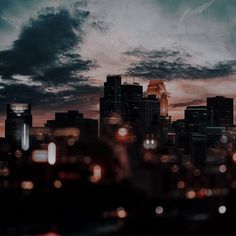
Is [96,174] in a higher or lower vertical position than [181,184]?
higher

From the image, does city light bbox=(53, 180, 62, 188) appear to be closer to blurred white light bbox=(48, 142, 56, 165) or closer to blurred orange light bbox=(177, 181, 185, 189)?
blurred white light bbox=(48, 142, 56, 165)

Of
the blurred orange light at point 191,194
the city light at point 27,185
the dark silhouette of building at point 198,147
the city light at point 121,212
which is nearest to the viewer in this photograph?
the city light at point 121,212

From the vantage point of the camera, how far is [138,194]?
123ft

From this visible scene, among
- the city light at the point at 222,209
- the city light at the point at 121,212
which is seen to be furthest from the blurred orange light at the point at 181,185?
the city light at the point at 121,212

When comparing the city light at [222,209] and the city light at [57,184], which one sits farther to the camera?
the city light at [222,209]

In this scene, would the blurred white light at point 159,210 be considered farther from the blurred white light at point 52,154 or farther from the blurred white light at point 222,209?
the blurred white light at point 52,154

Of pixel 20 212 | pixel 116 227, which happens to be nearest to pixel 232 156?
pixel 116 227

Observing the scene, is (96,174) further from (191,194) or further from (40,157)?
(191,194)

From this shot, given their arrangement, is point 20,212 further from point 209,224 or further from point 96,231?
point 209,224

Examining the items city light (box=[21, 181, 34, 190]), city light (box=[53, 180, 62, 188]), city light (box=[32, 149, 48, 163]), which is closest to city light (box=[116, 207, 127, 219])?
city light (box=[53, 180, 62, 188])

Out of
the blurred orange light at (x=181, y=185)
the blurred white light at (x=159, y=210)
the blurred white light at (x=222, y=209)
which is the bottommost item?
the blurred white light at (x=222, y=209)

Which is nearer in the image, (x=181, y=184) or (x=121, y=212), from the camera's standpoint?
(x=121, y=212)

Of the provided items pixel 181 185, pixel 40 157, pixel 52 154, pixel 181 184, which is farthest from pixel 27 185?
pixel 181 184

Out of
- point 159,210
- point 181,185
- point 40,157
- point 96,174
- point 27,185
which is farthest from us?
point 181,185
